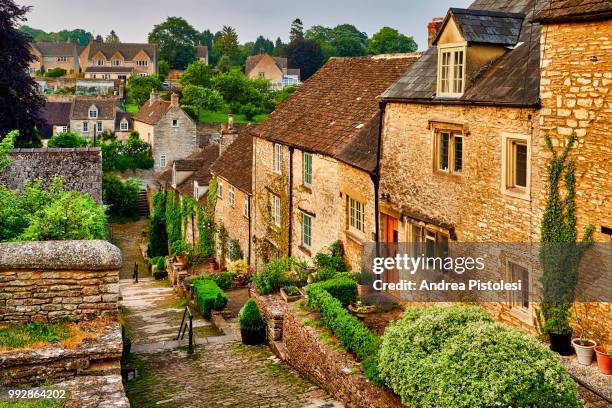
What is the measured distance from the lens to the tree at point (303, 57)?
147950 mm

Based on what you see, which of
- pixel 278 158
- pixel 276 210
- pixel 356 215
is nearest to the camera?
pixel 356 215

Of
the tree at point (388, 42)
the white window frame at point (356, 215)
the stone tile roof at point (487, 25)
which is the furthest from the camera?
the tree at point (388, 42)

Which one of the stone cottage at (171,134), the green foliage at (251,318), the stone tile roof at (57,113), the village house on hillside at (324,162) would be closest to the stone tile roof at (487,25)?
the village house on hillside at (324,162)

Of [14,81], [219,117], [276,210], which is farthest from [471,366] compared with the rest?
[219,117]

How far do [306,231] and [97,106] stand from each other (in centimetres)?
6271

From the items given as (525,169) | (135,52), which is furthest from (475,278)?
(135,52)

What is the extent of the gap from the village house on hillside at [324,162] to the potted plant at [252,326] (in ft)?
12.5

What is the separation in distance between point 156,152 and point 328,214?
165 ft

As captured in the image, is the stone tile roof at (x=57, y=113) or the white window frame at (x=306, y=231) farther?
the stone tile roof at (x=57, y=113)

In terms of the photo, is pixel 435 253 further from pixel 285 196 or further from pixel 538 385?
pixel 285 196

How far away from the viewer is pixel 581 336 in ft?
40.0

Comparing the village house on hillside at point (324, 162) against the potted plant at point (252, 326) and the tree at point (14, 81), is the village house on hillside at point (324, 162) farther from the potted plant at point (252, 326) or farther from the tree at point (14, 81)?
the tree at point (14, 81)

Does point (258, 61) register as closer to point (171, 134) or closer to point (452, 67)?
point (171, 134)

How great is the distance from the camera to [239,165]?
35781 millimetres
